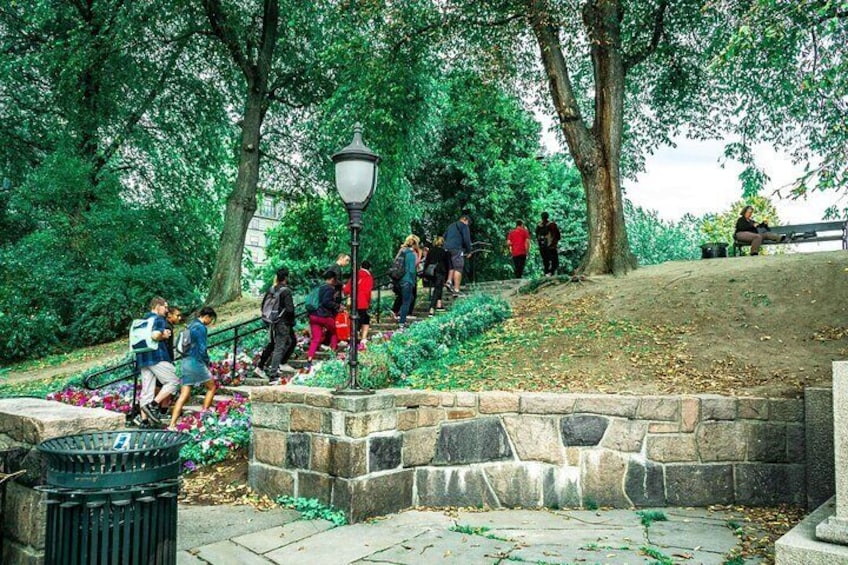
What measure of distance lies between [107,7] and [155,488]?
57.0 feet

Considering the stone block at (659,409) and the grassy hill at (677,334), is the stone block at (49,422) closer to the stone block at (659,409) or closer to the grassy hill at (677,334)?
the grassy hill at (677,334)

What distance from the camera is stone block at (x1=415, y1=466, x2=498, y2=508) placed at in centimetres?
564

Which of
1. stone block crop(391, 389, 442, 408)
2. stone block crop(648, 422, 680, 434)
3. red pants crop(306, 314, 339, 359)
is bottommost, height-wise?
stone block crop(648, 422, 680, 434)

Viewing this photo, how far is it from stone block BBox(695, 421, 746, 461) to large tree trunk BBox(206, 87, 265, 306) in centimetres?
1305

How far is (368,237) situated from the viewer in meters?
16.6

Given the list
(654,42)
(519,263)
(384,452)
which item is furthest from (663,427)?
(519,263)

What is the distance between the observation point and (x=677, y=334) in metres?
8.40

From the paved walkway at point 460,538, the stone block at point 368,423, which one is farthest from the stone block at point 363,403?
the paved walkway at point 460,538

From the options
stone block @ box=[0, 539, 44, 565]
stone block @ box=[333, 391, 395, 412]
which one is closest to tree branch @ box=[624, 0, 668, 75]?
stone block @ box=[333, 391, 395, 412]

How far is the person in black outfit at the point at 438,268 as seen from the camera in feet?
38.5

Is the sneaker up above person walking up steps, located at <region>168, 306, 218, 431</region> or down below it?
below

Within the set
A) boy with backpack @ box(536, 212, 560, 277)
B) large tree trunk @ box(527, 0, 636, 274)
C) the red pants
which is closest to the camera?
the red pants

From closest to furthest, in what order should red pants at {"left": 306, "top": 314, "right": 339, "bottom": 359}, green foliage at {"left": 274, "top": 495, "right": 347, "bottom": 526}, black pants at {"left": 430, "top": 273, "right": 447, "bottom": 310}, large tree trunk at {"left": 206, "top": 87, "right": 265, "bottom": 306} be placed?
green foliage at {"left": 274, "top": 495, "right": 347, "bottom": 526} → red pants at {"left": 306, "top": 314, "right": 339, "bottom": 359} → black pants at {"left": 430, "top": 273, "right": 447, "bottom": 310} → large tree trunk at {"left": 206, "top": 87, "right": 265, "bottom": 306}

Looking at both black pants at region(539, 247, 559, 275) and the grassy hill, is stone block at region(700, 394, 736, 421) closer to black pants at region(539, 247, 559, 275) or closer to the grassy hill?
the grassy hill
